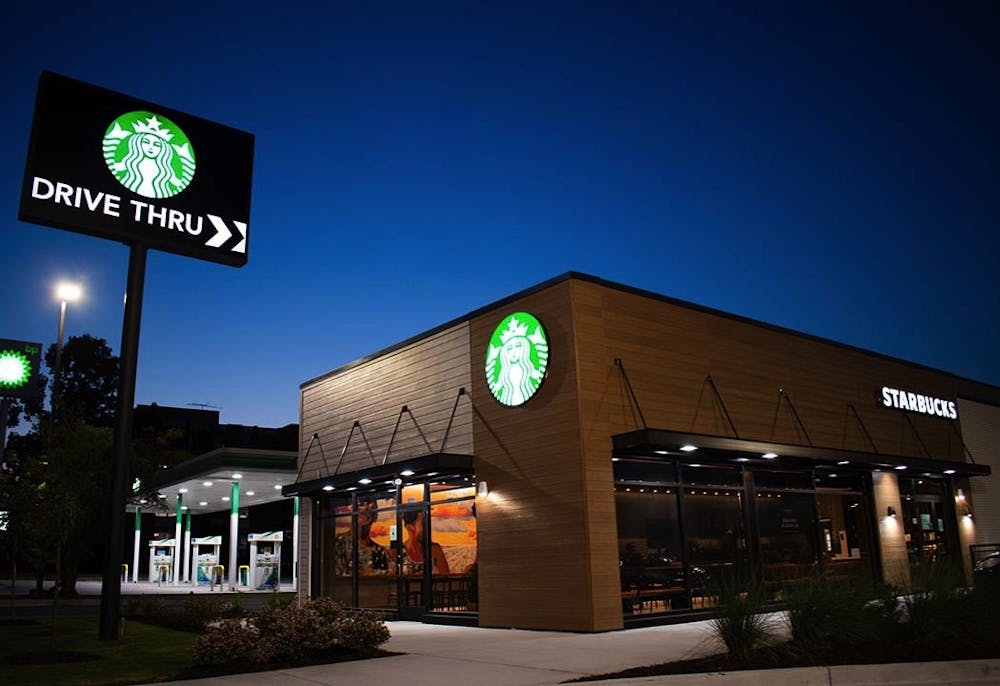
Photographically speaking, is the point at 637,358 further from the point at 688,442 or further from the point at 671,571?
the point at 671,571

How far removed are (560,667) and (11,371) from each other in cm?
1369

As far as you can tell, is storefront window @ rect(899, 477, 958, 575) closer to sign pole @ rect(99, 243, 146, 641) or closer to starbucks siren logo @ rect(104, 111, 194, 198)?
sign pole @ rect(99, 243, 146, 641)

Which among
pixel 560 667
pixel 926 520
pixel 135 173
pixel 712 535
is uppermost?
pixel 135 173

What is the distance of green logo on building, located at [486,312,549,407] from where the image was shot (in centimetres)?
1504

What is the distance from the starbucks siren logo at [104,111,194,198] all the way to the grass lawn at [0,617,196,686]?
24.0 feet

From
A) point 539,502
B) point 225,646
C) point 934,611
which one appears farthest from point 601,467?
point 225,646

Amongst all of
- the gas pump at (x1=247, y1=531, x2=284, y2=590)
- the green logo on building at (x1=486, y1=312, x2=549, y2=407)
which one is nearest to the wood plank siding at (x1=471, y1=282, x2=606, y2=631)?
the green logo on building at (x1=486, y1=312, x2=549, y2=407)

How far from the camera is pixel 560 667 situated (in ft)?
31.8

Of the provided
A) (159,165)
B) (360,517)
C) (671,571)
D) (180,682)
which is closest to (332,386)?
(360,517)

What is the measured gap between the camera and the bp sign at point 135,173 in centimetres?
1305

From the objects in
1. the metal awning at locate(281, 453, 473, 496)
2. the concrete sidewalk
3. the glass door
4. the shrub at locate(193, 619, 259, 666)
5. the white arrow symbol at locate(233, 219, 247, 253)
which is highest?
the white arrow symbol at locate(233, 219, 247, 253)

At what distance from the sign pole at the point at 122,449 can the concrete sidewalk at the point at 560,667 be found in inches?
174

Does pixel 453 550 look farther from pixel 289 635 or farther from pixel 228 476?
pixel 228 476

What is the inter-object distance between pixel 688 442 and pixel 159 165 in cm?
1030
